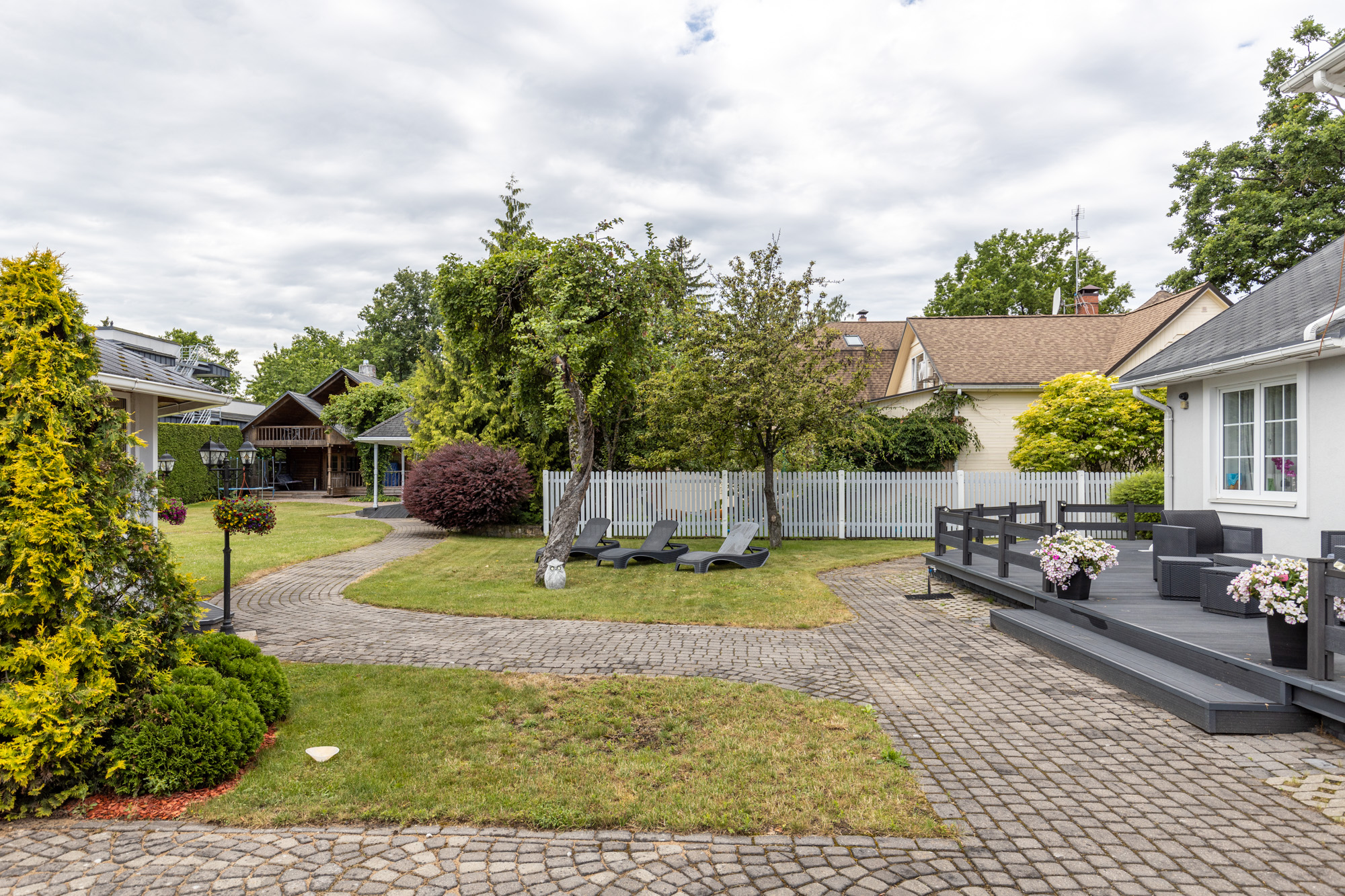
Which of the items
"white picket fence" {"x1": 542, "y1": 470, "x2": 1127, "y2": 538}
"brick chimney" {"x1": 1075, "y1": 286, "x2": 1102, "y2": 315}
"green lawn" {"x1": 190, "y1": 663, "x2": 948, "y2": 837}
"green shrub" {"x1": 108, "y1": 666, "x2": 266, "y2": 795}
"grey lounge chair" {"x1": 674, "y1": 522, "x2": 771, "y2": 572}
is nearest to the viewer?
"green lawn" {"x1": 190, "y1": 663, "x2": 948, "y2": 837}

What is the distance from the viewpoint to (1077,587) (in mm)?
6895

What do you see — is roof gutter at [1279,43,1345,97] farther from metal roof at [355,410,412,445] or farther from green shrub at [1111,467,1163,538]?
metal roof at [355,410,412,445]

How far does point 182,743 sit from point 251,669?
0.87m

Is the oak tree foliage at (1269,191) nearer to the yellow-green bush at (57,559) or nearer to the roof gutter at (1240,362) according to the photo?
the roof gutter at (1240,362)

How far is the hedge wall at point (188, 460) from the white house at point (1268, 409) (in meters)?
28.7

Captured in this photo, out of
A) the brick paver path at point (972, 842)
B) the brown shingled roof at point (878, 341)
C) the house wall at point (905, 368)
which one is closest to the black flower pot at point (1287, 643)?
the brick paver path at point (972, 842)

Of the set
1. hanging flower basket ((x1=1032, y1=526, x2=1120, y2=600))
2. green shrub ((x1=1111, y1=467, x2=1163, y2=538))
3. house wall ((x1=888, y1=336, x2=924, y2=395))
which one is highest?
house wall ((x1=888, y1=336, x2=924, y2=395))

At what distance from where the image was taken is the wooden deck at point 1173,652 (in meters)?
4.36

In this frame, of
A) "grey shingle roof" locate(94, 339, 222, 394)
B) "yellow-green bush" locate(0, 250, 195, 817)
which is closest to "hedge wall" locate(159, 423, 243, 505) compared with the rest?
"grey shingle roof" locate(94, 339, 222, 394)

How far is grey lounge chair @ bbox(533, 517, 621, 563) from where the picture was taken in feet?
43.0

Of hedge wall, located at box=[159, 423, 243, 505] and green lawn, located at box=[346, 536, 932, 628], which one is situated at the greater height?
hedge wall, located at box=[159, 423, 243, 505]

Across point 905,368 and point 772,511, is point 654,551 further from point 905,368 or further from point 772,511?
point 905,368

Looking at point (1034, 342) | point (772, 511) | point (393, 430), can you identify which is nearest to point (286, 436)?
point (393, 430)

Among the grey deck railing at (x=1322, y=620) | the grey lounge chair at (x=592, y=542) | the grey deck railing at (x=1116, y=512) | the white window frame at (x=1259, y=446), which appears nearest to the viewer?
the grey deck railing at (x=1322, y=620)
